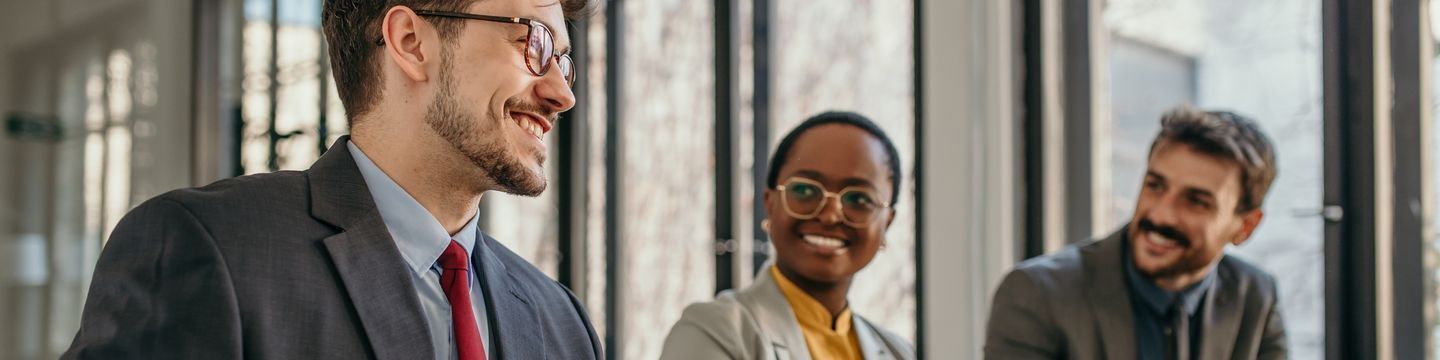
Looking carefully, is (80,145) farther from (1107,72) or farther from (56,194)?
(1107,72)

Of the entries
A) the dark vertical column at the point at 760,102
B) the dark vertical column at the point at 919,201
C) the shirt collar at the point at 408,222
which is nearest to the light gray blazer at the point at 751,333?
the shirt collar at the point at 408,222

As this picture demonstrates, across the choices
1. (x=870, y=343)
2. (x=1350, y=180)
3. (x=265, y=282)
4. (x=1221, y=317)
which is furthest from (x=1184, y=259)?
(x=265, y=282)

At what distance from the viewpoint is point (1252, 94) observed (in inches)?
122

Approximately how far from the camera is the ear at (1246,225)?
295cm

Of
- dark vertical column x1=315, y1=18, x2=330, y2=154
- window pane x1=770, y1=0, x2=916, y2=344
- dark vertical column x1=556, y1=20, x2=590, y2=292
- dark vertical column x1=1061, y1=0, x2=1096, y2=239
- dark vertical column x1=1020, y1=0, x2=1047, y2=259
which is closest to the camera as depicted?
dark vertical column x1=1061, y1=0, x2=1096, y2=239

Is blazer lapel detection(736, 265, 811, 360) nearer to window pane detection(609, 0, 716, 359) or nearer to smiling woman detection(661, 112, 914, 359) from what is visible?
smiling woman detection(661, 112, 914, 359)

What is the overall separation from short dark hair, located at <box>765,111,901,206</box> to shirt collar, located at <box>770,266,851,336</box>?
26cm

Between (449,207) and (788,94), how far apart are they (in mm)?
2939

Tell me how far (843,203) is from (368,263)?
138cm

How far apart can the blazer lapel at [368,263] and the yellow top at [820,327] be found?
1150 millimetres

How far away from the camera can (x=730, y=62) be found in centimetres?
487

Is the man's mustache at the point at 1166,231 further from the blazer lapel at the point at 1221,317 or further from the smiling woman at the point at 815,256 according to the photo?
the smiling woman at the point at 815,256

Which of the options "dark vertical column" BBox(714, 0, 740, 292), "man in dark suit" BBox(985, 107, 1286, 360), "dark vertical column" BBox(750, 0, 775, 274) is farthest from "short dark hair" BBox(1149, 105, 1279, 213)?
"dark vertical column" BBox(714, 0, 740, 292)

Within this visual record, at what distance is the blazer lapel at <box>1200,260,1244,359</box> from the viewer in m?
2.87
